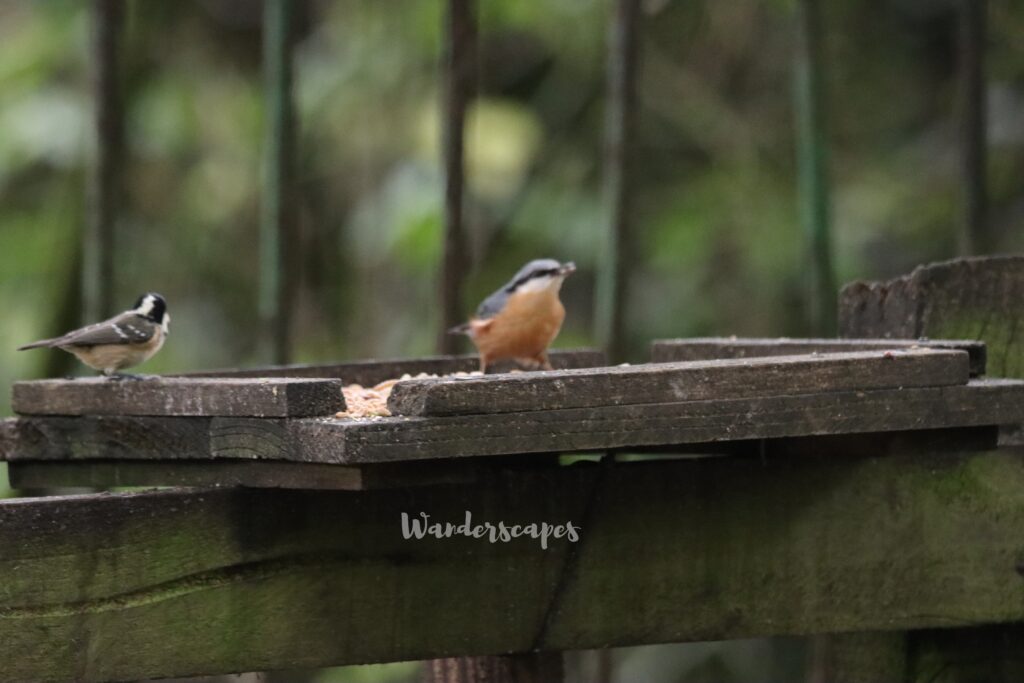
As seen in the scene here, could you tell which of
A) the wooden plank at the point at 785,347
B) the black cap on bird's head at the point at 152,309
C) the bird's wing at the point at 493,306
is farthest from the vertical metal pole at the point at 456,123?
the black cap on bird's head at the point at 152,309

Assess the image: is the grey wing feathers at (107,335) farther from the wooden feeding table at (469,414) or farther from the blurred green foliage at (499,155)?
the blurred green foliage at (499,155)

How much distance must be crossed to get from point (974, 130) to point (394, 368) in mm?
1646

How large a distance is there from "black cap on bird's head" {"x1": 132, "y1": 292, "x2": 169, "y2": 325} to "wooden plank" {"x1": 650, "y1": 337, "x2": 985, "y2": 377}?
116 centimetres

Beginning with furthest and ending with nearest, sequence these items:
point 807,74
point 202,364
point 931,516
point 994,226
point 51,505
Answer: point 202,364, point 994,226, point 807,74, point 931,516, point 51,505

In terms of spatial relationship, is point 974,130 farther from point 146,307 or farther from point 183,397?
point 183,397

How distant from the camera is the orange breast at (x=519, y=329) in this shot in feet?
11.7

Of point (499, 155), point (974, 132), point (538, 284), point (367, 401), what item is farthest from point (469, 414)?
point (499, 155)

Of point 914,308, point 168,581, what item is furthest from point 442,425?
point 914,308

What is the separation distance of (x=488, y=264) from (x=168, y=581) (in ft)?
14.3

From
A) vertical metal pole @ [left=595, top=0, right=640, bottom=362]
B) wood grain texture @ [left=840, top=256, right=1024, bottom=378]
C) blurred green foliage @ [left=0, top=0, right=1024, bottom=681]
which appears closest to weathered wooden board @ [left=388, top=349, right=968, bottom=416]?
wood grain texture @ [left=840, top=256, right=1024, bottom=378]

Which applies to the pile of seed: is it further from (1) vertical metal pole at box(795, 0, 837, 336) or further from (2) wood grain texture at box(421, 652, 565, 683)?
(1) vertical metal pole at box(795, 0, 837, 336)

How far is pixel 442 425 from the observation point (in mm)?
2037

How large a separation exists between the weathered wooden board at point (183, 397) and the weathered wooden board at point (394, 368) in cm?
51

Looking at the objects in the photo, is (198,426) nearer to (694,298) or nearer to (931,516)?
(931,516)
